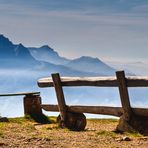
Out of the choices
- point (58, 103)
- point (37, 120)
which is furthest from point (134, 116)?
point (37, 120)

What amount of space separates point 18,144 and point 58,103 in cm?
665

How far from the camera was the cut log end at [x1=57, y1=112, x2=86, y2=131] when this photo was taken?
765 inches

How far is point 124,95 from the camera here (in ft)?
58.0

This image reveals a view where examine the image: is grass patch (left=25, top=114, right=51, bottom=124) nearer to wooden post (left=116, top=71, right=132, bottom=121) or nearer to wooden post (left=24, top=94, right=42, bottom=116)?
wooden post (left=24, top=94, right=42, bottom=116)

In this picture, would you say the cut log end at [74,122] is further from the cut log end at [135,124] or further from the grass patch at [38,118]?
the grass patch at [38,118]

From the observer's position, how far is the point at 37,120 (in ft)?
78.8

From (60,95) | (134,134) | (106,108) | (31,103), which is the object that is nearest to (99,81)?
(106,108)

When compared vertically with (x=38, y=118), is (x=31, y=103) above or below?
above

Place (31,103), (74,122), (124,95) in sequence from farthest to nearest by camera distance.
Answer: (31,103), (74,122), (124,95)

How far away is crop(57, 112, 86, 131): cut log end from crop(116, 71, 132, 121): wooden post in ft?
7.29

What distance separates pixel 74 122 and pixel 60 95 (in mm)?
1195

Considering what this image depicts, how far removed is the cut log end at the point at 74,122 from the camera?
19.4 m

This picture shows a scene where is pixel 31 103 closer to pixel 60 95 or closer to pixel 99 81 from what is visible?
pixel 60 95

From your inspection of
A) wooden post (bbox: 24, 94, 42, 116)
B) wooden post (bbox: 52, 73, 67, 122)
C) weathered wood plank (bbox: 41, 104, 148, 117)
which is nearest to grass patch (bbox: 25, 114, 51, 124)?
wooden post (bbox: 24, 94, 42, 116)
